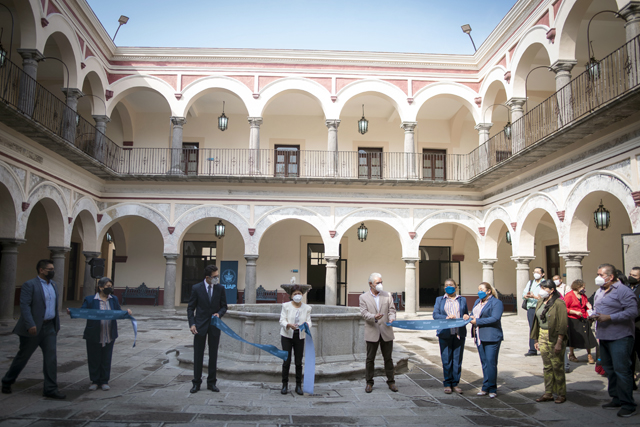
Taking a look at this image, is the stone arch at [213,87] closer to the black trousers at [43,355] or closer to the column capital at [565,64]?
the column capital at [565,64]

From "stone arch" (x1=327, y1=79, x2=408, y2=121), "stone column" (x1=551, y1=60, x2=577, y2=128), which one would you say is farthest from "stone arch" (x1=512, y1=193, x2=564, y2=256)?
"stone arch" (x1=327, y1=79, x2=408, y2=121)

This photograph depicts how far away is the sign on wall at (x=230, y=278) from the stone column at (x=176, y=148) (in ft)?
15.0

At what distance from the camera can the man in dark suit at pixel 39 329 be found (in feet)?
17.0

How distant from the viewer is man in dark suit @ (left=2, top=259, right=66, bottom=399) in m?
5.19

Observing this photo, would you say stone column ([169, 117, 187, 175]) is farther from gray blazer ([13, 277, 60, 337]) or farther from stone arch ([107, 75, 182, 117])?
gray blazer ([13, 277, 60, 337])

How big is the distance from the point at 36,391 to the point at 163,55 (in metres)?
13.2

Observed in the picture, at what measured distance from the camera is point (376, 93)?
53.7ft

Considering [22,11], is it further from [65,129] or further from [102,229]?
[102,229]

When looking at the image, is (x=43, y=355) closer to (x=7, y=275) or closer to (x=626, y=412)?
(x=626, y=412)

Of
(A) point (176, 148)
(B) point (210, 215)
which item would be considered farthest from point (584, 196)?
(A) point (176, 148)

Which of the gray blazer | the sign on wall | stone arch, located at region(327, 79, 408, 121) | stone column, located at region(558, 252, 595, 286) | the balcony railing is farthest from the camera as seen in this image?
the sign on wall

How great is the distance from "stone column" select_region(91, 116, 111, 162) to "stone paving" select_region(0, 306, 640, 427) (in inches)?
340

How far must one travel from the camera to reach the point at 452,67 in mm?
16422

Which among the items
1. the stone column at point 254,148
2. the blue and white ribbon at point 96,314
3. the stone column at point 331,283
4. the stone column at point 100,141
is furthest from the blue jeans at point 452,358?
the stone column at point 100,141
